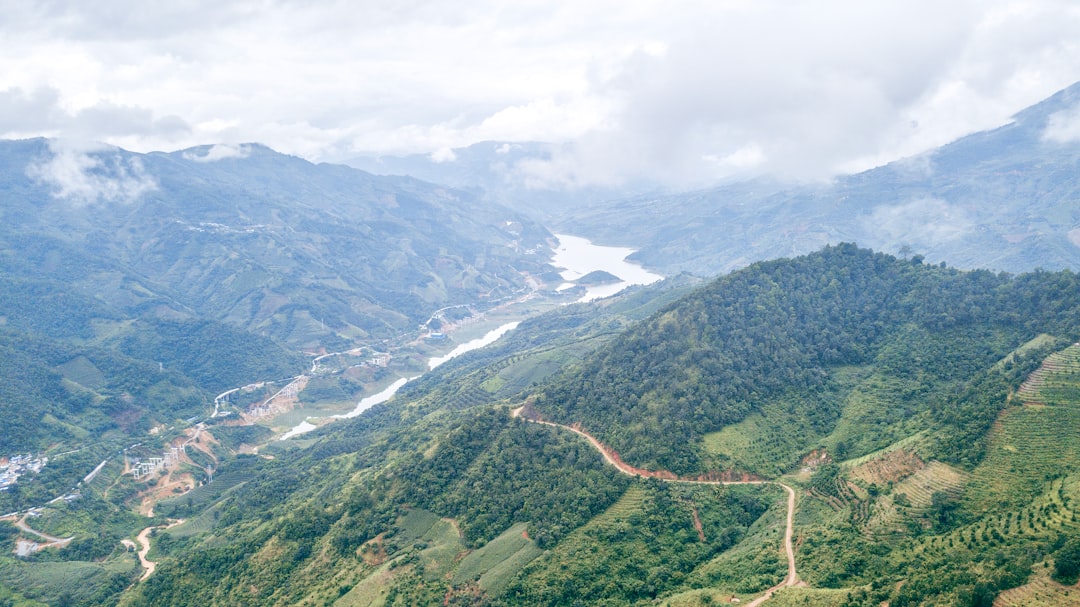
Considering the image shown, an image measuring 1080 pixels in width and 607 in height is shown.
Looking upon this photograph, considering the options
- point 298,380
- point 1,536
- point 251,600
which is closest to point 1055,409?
point 251,600

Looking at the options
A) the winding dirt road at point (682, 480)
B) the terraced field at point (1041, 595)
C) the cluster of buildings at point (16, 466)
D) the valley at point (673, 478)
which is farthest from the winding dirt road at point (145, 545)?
the terraced field at point (1041, 595)

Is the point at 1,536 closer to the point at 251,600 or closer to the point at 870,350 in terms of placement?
the point at 251,600

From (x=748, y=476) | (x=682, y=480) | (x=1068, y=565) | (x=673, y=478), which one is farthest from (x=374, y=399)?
(x=1068, y=565)

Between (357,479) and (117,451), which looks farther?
(117,451)

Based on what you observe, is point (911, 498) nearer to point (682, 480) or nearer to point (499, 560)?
point (682, 480)

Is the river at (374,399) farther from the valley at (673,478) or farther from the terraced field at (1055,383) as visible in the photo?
the terraced field at (1055,383)

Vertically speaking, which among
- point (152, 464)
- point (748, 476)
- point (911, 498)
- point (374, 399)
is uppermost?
point (152, 464)

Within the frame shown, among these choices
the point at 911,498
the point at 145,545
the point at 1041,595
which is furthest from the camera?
the point at 145,545
